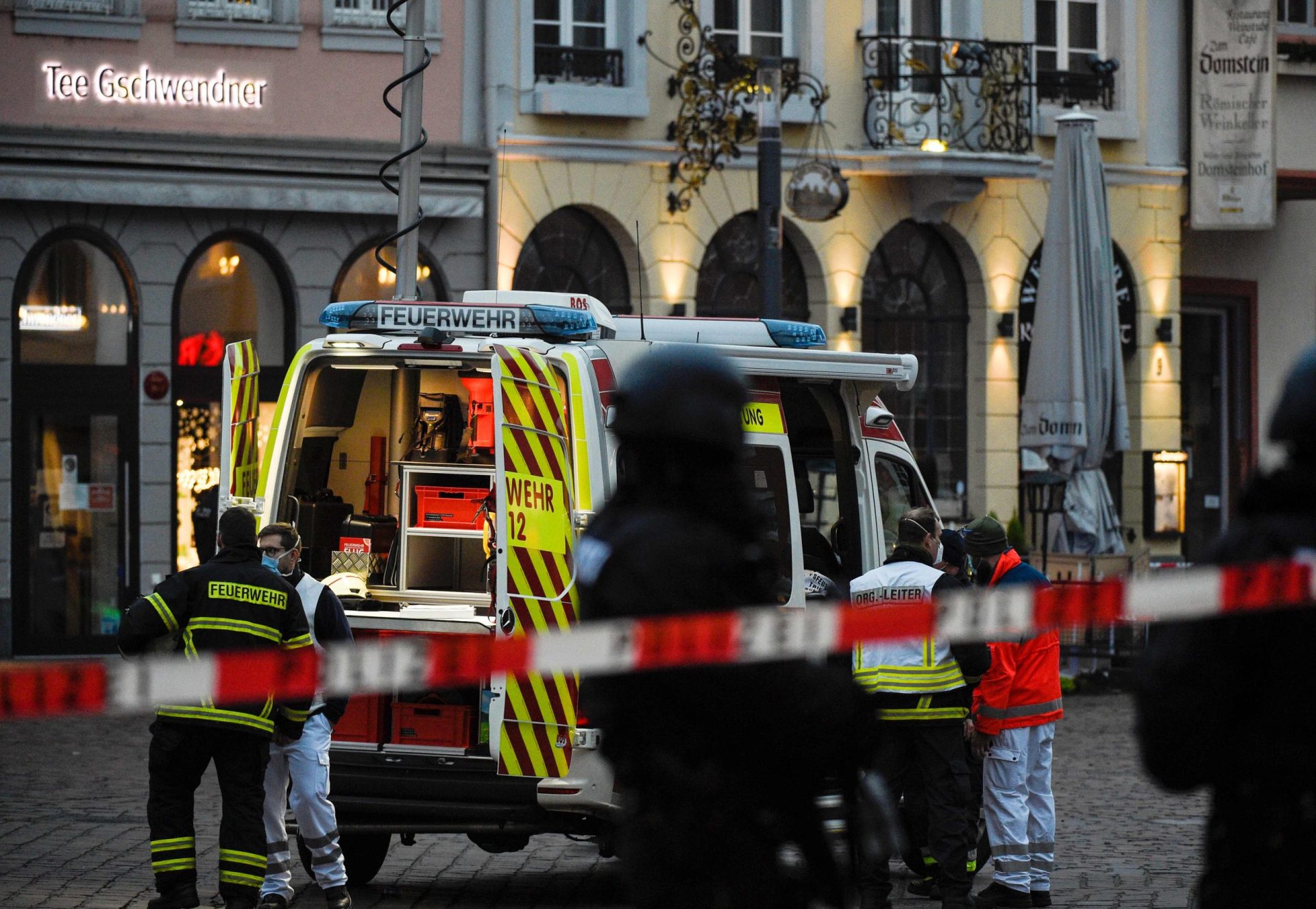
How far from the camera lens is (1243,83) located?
2378 centimetres

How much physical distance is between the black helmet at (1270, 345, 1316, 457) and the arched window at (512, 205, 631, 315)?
1760 centimetres

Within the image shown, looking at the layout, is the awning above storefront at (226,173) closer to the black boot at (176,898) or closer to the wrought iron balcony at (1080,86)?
the wrought iron balcony at (1080,86)

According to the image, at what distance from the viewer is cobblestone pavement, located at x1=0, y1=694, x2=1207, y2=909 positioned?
31.6ft

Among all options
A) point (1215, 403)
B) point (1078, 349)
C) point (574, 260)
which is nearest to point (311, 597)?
point (1078, 349)

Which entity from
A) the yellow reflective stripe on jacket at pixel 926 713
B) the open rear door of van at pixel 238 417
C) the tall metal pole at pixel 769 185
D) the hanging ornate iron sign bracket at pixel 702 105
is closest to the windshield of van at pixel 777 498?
the yellow reflective stripe on jacket at pixel 926 713

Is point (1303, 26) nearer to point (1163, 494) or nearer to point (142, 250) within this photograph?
point (1163, 494)

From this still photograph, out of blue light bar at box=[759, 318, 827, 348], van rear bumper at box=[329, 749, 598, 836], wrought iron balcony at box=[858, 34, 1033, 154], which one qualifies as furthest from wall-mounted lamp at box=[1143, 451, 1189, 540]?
van rear bumper at box=[329, 749, 598, 836]

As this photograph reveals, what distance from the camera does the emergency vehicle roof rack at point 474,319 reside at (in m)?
9.45

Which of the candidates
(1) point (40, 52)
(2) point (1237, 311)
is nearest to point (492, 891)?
(1) point (40, 52)

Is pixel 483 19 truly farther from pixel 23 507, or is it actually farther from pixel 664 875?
pixel 664 875

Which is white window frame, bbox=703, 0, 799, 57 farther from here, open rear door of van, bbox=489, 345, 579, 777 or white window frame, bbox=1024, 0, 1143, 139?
open rear door of van, bbox=489, 345, 579, 777

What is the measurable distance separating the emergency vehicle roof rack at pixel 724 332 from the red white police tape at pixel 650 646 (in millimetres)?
6137

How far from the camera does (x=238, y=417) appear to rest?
9844mm

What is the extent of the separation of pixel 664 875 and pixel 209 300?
664 inches
